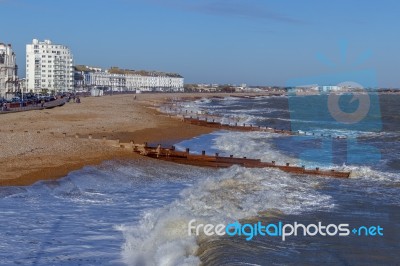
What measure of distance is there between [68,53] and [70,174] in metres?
127

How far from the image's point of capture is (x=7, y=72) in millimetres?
84375

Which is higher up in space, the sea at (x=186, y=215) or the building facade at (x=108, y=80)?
the building facade at (x=108, y=80)

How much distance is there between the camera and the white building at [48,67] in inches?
5128

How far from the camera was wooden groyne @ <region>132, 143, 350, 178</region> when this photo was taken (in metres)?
17.0

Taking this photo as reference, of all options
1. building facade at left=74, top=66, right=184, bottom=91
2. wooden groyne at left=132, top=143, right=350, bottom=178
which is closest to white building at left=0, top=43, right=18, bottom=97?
building facade at left=74, top=66, right=184, bottom=91

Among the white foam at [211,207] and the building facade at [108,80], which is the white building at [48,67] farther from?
the white foam at [211,207]

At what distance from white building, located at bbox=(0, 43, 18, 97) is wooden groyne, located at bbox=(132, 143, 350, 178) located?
6262 centimetres

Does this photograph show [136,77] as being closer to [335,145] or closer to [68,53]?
[68,53]

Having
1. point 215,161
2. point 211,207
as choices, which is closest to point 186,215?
point 211,207

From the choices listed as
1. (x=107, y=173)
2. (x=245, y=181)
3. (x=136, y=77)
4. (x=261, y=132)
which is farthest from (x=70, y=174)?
(x=136, y=77)

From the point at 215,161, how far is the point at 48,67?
120m

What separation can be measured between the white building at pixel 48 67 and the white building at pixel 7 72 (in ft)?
120

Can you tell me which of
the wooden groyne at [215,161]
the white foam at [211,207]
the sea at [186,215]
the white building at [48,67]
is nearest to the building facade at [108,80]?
the white building at [48,67]

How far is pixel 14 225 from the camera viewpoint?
8484 mm
